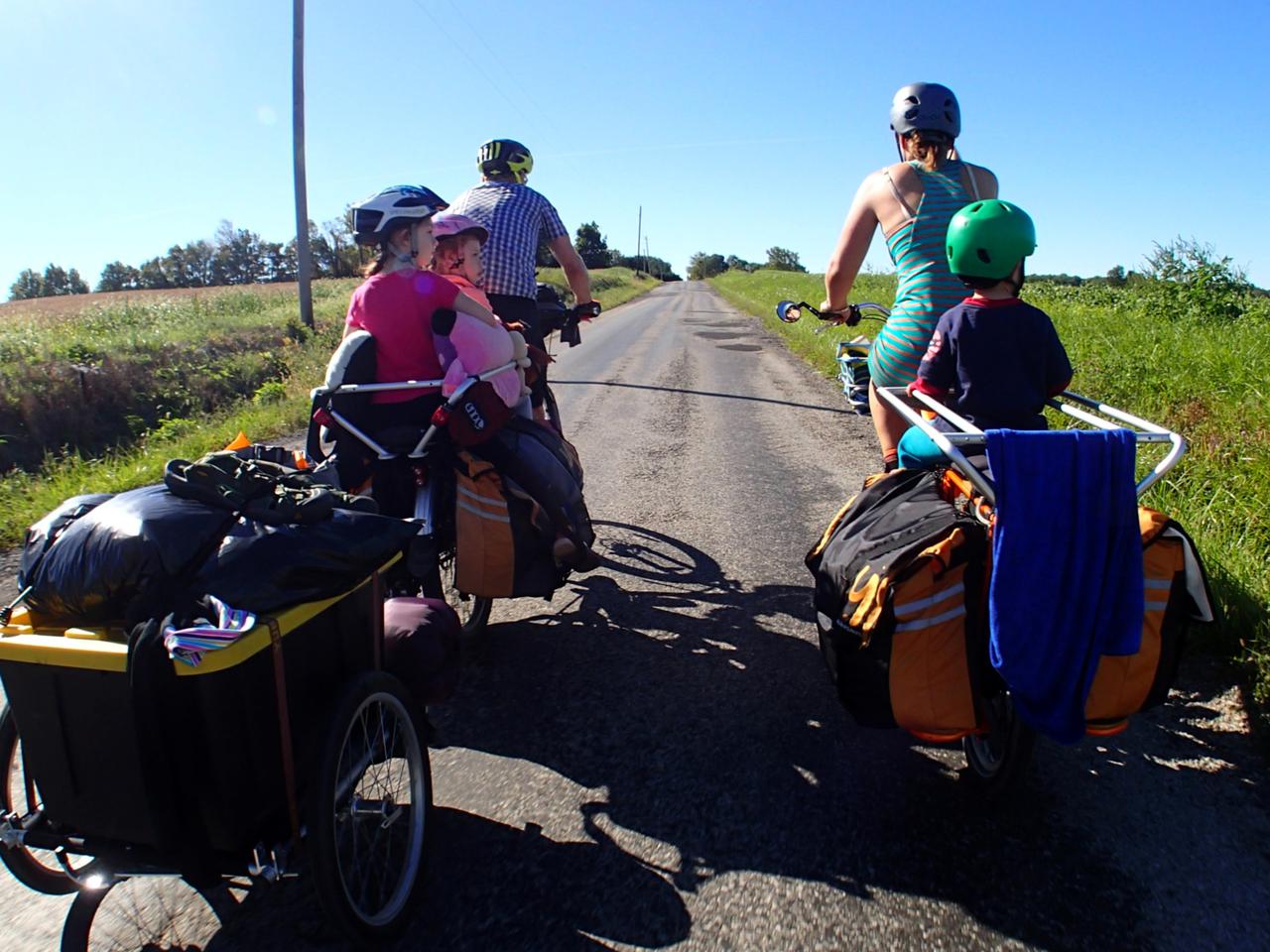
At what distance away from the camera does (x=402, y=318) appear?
10.8ft

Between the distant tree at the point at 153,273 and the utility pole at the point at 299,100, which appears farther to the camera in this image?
the distant tree at the point at 153,273

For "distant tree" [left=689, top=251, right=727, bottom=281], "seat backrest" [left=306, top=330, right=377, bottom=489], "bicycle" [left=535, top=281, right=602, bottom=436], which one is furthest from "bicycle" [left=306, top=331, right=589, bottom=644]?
"distant tree" [left=689, top=251, right=727, bottom=281]

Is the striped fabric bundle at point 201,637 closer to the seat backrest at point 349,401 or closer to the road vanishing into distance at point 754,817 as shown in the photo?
the road vanishing into distance at point 754,817

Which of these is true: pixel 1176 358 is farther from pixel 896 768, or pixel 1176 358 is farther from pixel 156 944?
pixel 156 944

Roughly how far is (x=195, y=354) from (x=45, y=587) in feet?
45.0

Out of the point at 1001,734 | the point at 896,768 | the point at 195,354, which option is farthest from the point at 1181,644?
the point at 195,354

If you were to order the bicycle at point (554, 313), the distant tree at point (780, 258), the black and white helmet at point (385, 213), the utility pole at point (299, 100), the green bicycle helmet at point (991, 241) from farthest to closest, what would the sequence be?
the distant tree at point (780, 258)
the utility pole at point (299, 100)
the bicycle at point (554, 313)
the black and white helmet at point (385, 213)
the green bicycle helmet at point (991, 241)

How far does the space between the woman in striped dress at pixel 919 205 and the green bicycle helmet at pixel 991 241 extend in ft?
1.68

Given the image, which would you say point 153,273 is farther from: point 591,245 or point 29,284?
point 591,245

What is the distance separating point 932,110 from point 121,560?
314 cm

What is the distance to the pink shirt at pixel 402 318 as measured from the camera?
3.28 meters

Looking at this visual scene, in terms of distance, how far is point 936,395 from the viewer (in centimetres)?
280

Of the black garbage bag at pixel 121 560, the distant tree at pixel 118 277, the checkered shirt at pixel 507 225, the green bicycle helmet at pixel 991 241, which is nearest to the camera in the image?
the black garbage bag at pixel 121 560

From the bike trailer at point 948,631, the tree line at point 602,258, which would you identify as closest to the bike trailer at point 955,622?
the bike trailer at point 948,631
